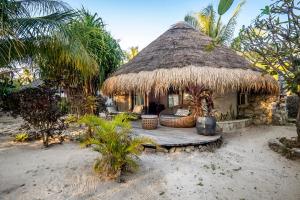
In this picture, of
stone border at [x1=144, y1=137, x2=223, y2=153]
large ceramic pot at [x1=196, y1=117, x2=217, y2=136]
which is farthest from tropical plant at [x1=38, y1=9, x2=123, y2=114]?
large ceramic pot at [x1=196, y1=117, x2=217, y2=136]

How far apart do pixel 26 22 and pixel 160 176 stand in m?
4.57

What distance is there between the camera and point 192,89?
24.6 feet

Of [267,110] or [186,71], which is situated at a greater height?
[186,71]

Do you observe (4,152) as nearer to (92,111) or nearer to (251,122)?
(92,111)

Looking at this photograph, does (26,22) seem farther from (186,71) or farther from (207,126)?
(207,126)

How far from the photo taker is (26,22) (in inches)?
193

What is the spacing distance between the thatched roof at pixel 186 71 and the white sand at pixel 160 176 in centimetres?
239

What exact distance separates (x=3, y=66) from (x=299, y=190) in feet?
22.6

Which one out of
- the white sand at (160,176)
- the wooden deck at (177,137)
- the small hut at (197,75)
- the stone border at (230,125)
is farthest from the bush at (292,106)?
the wooden deck at (177,137)

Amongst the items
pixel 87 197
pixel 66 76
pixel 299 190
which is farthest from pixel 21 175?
pixel 299 190

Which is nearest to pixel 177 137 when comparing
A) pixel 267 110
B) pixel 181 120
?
pixel 181 120

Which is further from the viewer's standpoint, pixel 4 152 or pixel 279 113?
pixel 279 113

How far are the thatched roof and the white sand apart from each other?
239cm

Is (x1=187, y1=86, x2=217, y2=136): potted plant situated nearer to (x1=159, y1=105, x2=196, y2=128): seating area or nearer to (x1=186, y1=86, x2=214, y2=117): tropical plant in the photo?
(x1=186, y1=86, x2=214, y2=117): tropical plant
